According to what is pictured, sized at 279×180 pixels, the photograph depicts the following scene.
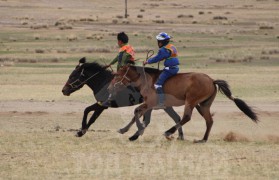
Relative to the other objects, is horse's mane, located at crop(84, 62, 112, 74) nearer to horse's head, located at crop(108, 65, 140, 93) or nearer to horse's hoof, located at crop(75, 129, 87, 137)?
horse's head, located at crop(108, 65, 140, 93)

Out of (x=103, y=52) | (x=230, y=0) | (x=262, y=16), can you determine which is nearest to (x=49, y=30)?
(x=103, y=52)

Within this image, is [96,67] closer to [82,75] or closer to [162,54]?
[82,75]

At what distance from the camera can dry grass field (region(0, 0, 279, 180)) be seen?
11344 millimetres

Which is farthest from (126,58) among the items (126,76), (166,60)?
(166,60)

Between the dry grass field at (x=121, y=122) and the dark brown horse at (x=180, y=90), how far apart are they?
56cm

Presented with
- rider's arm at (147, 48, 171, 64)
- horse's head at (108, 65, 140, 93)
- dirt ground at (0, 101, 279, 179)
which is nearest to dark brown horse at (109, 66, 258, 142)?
horse's head at (108, 65, 140, 93)

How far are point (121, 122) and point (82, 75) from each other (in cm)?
382

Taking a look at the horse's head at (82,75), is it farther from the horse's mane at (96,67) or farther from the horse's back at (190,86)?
the horse's back at (190,86)

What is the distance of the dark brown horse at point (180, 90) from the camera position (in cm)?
1413

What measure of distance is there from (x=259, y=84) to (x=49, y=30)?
35988 millimetres

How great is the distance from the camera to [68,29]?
62844 mm

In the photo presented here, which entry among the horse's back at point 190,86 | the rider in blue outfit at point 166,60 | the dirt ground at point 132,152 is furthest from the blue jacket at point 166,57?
the dirt ground at point 132,152

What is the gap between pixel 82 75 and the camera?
15742mm

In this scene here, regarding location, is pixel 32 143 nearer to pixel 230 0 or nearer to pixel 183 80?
pixel 183 80
